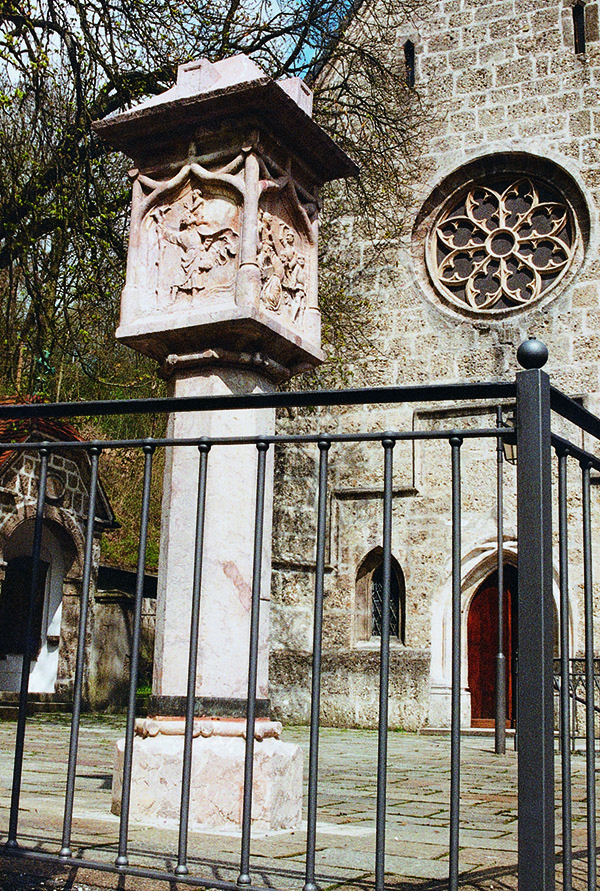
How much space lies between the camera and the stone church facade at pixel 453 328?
11.8 metres

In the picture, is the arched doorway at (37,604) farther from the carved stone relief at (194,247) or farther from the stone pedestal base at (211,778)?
the stone pedestal base at (211,778)

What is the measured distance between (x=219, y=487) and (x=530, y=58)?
1014 centimetres

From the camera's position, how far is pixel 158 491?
21.6 m

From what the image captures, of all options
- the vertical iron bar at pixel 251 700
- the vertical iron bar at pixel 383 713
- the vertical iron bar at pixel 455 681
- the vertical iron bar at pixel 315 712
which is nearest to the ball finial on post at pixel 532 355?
the vertical iron bar at pixel 455 681

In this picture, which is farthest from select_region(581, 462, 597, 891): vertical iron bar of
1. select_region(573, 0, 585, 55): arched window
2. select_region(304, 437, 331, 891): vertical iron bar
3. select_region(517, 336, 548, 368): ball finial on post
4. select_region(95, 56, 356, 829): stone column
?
select_region(573, 0, 585, 55): arched window

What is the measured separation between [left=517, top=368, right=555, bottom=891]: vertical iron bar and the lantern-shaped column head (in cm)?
205

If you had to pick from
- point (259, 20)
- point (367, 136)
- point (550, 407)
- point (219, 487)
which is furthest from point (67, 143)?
point (550, 407)

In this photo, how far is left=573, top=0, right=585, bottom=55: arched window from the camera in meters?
12.3

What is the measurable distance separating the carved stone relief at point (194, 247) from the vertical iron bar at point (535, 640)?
7.44ft

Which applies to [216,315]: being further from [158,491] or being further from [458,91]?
[158,491]

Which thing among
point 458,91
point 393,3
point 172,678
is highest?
point 393,3

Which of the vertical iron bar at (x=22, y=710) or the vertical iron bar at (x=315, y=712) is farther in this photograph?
the vertical iron bar at (x=22, y=710)

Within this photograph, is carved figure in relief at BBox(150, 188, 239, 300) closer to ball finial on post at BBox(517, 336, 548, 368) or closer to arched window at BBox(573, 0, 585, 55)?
ball finial on post at BBox(517, 336, 548, 368)

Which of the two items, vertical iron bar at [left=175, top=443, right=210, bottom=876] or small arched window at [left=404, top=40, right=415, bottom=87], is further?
small arched window at [left=404, top=40, right=415, bottom=87]
